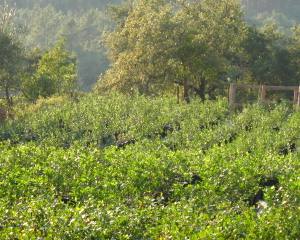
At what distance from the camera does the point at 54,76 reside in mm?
35781

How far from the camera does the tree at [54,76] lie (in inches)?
1356

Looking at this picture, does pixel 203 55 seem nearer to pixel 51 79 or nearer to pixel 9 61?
pixel 51 79

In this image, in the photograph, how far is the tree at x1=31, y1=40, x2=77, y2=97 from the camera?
34.4 metres

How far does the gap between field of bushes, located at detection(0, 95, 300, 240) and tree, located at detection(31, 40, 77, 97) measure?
13762 mm

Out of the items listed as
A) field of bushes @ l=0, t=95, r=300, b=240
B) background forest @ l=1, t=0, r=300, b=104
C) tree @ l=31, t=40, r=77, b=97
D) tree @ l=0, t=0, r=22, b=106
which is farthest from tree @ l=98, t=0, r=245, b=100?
field of bushes @ l=0, t=95, r=300, b=240

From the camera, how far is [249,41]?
3875cm

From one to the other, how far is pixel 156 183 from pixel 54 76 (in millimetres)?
26042

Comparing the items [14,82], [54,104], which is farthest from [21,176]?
[14,82]

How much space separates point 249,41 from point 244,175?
2937 centimetres

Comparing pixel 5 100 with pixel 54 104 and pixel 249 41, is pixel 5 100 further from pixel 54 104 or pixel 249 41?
pixel 249 41

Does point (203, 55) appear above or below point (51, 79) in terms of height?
above

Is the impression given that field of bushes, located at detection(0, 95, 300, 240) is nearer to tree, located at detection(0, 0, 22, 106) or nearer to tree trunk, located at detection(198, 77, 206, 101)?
tree, located at detection(0, 0, 22, 106)

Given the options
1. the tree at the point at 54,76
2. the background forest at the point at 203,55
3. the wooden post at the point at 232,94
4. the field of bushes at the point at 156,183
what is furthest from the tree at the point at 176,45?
the field of bushes at the point at 156,183

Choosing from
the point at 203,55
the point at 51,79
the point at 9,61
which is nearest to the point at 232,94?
the point at 203,55
